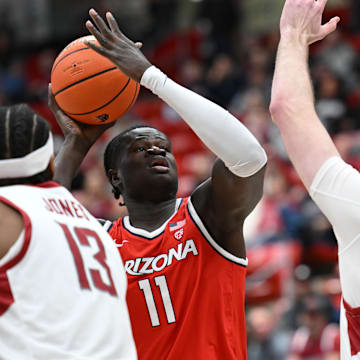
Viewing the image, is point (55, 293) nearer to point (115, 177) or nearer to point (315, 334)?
point (115, 177)

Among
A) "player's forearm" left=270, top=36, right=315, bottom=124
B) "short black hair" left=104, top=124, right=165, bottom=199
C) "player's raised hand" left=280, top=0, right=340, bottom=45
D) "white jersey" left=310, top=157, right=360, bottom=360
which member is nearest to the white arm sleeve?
"white jersey" left=310, top=157, right=360, bottom=360

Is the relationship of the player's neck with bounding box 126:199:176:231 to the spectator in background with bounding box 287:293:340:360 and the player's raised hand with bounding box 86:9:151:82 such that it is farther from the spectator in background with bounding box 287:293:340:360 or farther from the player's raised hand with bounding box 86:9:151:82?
the spectator in background with bounding box 287:293:340:360

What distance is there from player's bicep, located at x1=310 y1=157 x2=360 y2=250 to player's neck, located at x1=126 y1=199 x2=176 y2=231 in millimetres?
1529

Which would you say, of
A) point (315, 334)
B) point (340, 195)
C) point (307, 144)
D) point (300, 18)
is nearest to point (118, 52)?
point (300, 18)

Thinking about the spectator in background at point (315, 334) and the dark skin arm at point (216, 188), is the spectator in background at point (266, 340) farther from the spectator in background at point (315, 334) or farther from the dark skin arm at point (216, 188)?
the dark skin arm at point (216, 188)

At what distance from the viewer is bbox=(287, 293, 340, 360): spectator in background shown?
Result: 8.07m

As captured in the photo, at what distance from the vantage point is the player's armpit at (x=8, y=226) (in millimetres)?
2934

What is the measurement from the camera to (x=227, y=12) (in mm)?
15078

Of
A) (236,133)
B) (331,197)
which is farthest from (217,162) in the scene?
(331,197)

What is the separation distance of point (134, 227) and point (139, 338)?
0.57 metres

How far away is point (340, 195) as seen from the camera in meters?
2.75

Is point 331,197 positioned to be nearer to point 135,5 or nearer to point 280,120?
point 280,120

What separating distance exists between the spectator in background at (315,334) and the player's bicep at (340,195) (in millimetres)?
5467

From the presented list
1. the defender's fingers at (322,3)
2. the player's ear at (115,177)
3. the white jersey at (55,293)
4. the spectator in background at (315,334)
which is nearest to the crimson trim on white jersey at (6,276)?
the white jersey at (55,293)
